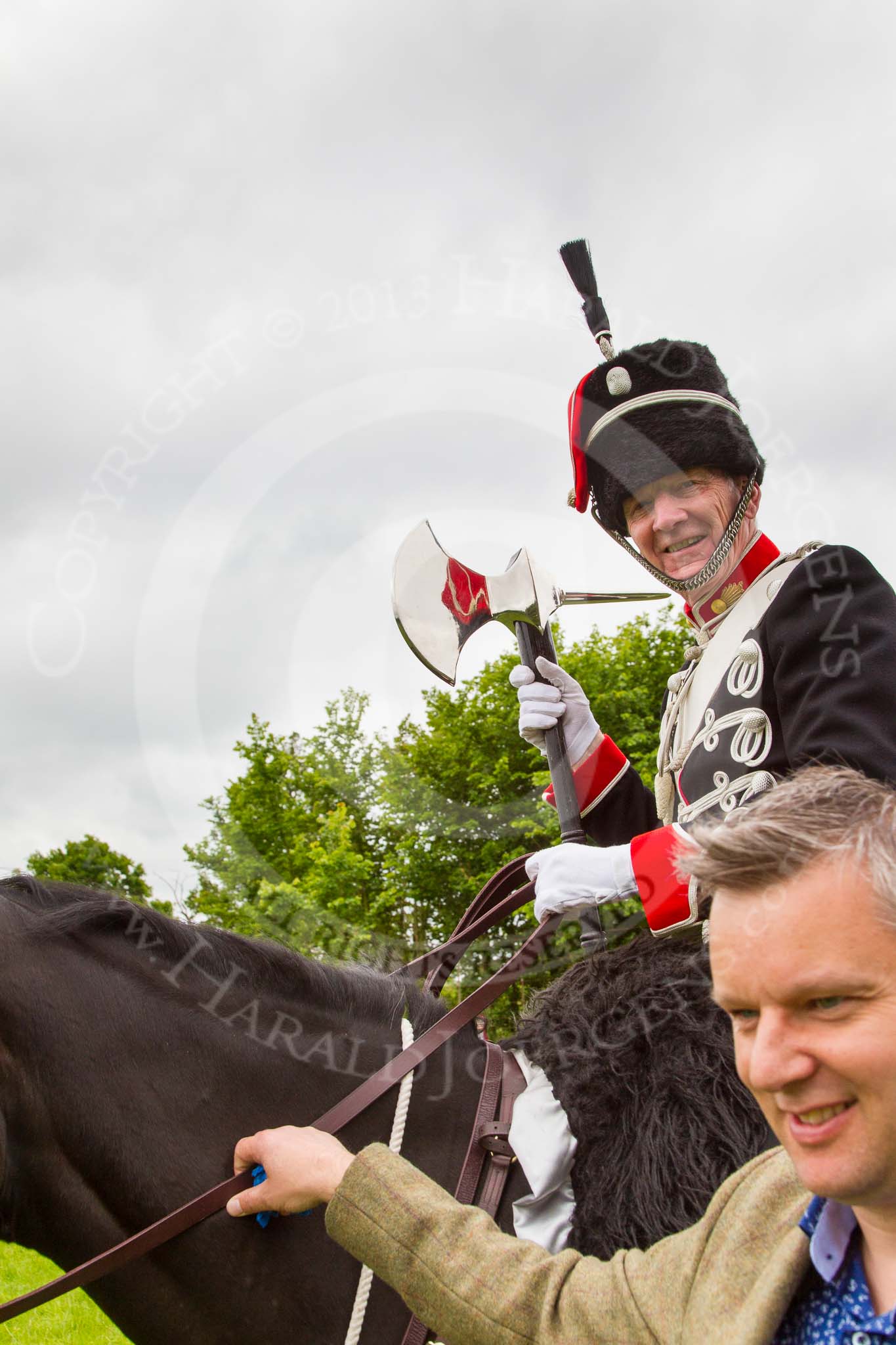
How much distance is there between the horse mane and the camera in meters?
2.15

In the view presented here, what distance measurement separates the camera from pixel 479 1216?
152 centimetres

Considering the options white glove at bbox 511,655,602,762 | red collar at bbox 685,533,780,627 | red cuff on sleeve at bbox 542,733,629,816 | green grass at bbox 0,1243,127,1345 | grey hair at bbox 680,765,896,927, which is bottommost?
green grass at bbox 0,1243,127,1345

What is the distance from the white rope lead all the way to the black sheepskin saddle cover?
0.30 metres

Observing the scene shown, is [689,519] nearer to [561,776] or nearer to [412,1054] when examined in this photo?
[561,776]

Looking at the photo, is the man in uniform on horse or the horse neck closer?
→ the horse neck

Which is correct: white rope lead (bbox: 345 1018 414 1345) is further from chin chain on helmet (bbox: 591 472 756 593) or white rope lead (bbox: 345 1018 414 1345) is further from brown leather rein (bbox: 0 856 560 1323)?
chin chain on helmet (bbox: 591 472 756 593)

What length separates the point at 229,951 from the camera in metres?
2.29

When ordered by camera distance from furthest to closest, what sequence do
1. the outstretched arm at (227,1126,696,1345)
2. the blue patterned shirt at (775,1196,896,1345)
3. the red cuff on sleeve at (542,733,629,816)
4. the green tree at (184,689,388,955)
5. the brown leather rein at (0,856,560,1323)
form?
1. the green tree at (184,689,388,955)
2. the red cuff on sleeve at (542,733,629,816)
3. the brown leather rein at (0,856,560,1323)
4. the outstretched arm at (227,1126,696,1345)
5. the blue patterned shirt at (775,1196,896,1345)

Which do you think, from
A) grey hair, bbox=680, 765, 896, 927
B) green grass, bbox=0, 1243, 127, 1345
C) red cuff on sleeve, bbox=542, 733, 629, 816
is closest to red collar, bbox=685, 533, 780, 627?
red cuff on sleeve, bbox=542, 733, 629, 816

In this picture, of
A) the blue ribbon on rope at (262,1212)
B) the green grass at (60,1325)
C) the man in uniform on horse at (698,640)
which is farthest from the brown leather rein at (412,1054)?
the green grass at (60,1325)

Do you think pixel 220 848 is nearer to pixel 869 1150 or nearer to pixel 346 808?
pixel 346 808

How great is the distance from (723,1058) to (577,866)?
53 centimetres

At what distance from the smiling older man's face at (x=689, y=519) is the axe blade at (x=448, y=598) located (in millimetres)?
377

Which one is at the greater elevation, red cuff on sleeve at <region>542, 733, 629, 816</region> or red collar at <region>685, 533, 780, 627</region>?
red collar at <region>685, 533, 780, 627</region>
